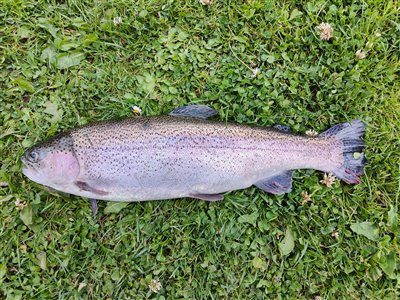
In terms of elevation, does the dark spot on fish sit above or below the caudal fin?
above

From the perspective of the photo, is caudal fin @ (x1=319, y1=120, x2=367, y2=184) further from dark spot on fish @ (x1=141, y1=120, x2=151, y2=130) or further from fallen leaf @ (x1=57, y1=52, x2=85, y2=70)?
fallen leaf @ (x1=57, y1=52, x2=85, y2=70)

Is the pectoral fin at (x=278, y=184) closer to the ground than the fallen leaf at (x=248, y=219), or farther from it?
farther from it

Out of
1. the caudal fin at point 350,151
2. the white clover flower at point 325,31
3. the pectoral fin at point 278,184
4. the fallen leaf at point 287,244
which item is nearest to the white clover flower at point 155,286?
the fallen leaf at point 287,244

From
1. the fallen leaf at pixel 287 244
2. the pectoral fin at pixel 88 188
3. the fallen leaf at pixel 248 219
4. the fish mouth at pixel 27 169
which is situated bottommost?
the fallen leaf at pixel 287 244

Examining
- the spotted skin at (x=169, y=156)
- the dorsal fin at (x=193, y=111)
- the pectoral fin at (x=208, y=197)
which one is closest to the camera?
the spotted skin at (x=169, y=156)

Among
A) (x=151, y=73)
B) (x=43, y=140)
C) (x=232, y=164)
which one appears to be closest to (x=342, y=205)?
(x=232, y=164)

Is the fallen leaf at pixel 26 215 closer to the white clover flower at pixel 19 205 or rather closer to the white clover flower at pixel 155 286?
the white clover flower at pixel 19 205

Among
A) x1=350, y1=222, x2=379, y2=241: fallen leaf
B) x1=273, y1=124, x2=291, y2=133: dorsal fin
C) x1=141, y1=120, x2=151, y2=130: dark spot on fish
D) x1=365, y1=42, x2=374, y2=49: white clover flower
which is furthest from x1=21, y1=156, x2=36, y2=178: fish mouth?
x1=365, y1=42, x2=374, y2=49: white clover flower

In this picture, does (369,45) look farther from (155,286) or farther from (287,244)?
(155,286)
